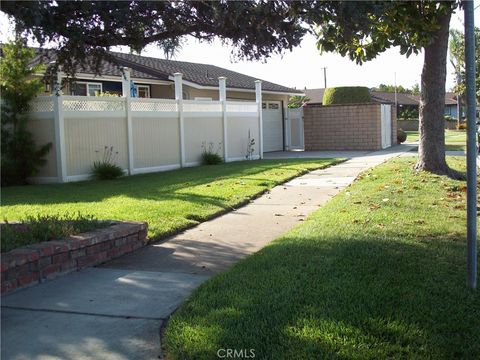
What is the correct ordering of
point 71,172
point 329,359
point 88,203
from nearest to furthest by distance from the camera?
point 329,359 < point 88,203 < point 71,172

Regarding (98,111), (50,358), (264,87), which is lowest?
(50,358)

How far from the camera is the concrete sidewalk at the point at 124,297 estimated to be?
4.00 meters

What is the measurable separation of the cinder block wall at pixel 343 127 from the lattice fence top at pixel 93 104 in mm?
12259

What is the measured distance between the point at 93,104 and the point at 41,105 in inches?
51.1

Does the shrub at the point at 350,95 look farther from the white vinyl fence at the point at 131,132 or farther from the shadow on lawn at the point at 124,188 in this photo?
the shadow on lawn at the point at 124,188

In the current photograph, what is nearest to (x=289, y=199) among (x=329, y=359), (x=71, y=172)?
(x=71, y=172)

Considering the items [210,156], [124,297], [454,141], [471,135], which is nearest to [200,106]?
[210,156]

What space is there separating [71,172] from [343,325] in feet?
37.2

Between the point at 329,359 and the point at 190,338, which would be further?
the point at 190,338

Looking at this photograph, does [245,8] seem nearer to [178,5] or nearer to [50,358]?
[178,5]

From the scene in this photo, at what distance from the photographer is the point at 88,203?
32.0 ft

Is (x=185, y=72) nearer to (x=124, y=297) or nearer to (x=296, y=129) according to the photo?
(x=296, y=129)

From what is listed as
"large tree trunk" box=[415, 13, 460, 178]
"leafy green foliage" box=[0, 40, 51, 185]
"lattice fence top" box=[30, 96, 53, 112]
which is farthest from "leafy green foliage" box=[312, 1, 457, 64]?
"leafy green foliage" box=[0, 40, 51, 185]

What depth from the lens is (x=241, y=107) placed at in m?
21.2
